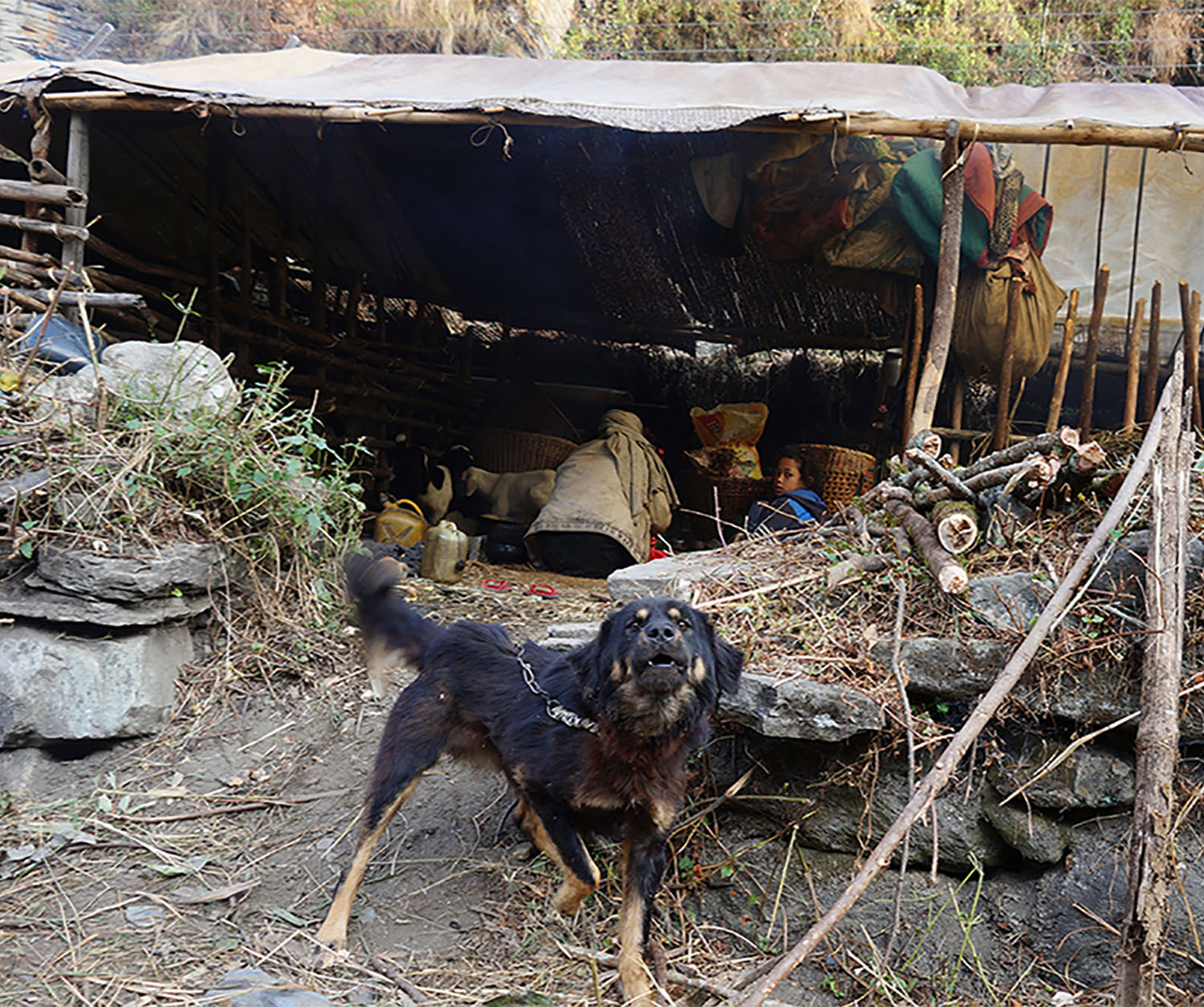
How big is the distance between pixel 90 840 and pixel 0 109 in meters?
4.98

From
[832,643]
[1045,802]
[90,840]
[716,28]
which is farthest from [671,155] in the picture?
[716,28]

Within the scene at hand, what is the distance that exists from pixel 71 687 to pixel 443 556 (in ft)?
10.6

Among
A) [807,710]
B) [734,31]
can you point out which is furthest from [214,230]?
[734,31]

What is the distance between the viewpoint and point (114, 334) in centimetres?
682

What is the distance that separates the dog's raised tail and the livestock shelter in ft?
6.51

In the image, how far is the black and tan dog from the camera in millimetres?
2820

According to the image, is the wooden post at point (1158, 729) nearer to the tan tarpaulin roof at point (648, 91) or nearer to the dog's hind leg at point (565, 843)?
the dog's hind leg at point (565, 843)

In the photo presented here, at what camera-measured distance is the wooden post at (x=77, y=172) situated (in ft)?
19.5

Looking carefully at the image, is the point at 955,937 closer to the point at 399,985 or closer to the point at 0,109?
the point at 399,985

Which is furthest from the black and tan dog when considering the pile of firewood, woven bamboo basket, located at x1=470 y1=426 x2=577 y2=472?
A: woven bamboo basket, located at x1=470 y1=426 x2=577 y2=472

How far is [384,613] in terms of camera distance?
138 inches

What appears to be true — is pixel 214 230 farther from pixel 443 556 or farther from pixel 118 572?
pixel 118 572

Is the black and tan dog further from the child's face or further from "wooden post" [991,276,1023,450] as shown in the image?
the child's face

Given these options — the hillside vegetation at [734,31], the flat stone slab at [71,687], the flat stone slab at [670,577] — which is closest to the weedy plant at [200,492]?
the flat stone slab at [71,687]
